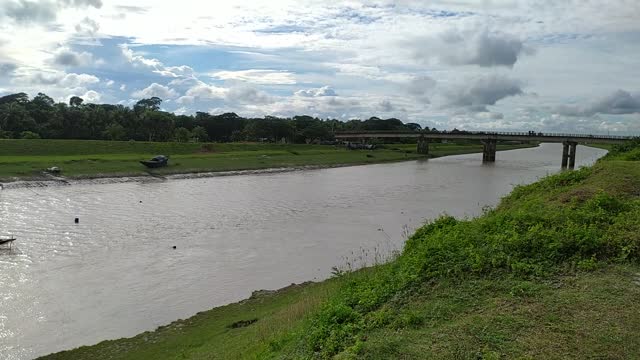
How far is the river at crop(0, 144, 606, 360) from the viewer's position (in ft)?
54.3

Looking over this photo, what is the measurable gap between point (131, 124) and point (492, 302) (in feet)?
330

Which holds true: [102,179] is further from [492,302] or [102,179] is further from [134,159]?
[492,302]

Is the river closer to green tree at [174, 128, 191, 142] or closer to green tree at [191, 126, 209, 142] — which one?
green tree at [174, 128, 191, 142]

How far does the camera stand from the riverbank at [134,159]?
5053 cm

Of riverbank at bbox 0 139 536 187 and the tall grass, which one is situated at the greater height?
the tall grass

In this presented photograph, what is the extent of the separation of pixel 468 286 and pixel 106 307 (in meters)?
13.1

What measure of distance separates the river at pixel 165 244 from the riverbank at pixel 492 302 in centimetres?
363

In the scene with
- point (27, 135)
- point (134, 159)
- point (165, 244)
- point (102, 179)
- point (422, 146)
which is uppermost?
point (27, 135)

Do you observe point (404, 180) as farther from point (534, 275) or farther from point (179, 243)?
point (534, 275)

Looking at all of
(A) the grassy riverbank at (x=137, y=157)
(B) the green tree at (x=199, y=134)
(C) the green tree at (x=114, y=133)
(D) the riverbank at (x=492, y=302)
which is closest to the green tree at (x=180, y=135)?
(B) the green tree at (x=199, y=134)

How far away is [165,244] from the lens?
26.5 m

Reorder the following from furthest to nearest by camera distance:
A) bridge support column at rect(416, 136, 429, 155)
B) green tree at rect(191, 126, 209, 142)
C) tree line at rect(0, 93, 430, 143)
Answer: bridge support column at rect(416, 136, 429, 155), green tree at rect(191, 126, 209, 142), tree line at rect(0, 93, 430, 143)

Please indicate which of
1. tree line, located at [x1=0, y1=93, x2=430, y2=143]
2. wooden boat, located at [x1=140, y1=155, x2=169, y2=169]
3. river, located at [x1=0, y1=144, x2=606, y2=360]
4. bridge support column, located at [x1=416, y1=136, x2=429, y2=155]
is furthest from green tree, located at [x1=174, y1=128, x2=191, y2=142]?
river, located at [x1=0, y1=144, x2=606, y2=360]

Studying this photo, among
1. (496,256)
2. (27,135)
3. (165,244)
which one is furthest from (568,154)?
(496,256)
